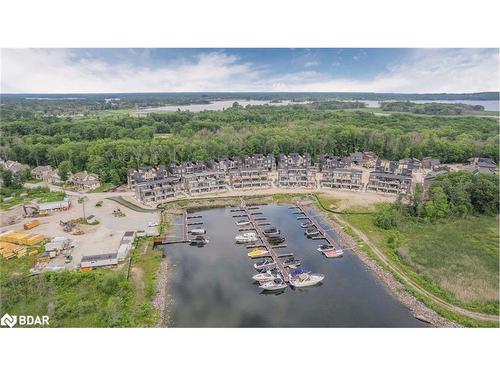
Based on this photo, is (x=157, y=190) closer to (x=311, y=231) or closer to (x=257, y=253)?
(x=257, y=253)

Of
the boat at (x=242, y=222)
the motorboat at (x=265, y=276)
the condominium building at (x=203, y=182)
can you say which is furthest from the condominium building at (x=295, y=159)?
the motorboat at (x=265, y=276)

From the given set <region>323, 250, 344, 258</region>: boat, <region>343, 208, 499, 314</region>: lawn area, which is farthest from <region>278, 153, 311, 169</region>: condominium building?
<region>323, 250, 344, 258</region>: boat

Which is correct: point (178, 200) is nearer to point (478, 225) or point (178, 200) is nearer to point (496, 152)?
point (478, 225)

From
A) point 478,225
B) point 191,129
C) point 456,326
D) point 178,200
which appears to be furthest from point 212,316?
point 191,129

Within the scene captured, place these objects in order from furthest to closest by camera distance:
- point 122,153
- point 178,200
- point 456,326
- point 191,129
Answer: point 191,129 → point 122,153 → point 178,200 → point 456,326

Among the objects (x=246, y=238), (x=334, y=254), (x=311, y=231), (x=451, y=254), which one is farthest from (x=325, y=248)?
(x=451, y=254)

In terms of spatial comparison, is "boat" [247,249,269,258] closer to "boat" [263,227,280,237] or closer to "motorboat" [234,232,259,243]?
"motorboat" [234,232,259,243]

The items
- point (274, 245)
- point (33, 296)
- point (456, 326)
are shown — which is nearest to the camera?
point (456, 326)
